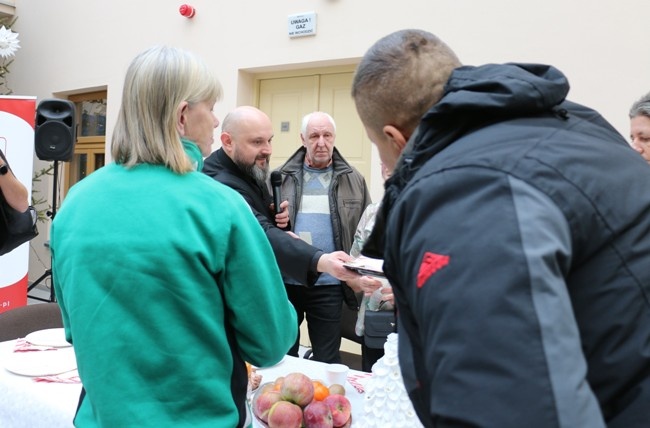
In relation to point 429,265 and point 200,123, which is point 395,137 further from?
point 200,123

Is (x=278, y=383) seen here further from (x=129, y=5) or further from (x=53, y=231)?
(x=129, y=5)

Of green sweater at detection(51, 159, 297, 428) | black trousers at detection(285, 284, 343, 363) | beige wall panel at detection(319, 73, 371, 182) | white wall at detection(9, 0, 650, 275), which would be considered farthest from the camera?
beige wall panel at detection(319, 73, 371, 182)

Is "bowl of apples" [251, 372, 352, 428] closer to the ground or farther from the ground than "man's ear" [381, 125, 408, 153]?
closer to the ground

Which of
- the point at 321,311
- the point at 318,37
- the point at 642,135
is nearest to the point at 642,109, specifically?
the point at 642,135

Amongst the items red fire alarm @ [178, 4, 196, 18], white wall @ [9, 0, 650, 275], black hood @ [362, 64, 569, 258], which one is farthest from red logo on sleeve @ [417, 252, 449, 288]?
red fire alarm @ [178, 4, 196, 18]

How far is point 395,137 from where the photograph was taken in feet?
3.31

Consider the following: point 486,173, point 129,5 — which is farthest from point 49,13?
point 486,173

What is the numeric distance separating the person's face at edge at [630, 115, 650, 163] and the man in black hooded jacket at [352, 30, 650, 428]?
1.79m

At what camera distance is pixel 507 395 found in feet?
2.12

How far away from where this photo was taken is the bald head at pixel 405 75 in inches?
37.3

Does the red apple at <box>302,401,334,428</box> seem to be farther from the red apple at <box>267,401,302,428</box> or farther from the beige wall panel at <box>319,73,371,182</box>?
the beige wall panel at <box>319,73,371,182</box>

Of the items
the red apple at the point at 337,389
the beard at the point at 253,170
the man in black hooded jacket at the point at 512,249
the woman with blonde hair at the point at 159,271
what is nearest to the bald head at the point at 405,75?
the man in black hooded jacket at the point at 512,249

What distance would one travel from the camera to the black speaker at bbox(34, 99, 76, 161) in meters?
5.15

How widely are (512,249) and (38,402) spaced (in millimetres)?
1684
